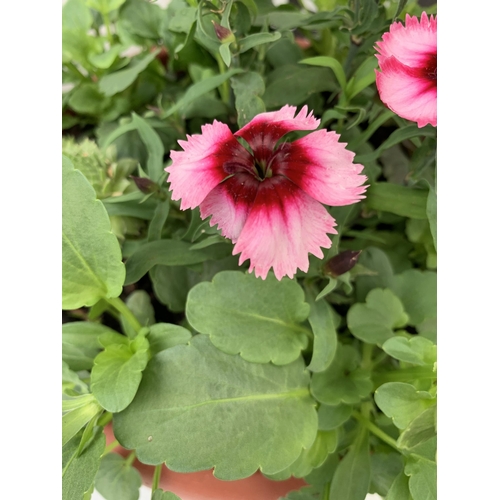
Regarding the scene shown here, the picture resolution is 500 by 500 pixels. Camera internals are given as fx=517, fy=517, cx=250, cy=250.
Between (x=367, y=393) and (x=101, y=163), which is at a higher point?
(x=101, y=163)

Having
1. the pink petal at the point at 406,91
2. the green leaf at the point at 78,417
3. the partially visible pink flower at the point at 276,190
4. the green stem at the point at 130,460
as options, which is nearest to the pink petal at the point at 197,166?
the partially visible pink flower at the point at 276,190

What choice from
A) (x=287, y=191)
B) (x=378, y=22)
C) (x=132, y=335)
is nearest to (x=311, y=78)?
(x=378, y=22)

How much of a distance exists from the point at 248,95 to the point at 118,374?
0.80 ft

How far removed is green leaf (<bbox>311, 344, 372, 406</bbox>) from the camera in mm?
438

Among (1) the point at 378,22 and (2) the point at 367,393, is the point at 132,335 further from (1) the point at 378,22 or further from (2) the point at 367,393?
(1) the point at 378,22

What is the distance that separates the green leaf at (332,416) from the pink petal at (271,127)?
0.24 meters

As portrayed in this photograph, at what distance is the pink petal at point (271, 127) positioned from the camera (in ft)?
1.00

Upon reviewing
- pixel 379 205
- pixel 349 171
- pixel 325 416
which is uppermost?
pixel 349 171

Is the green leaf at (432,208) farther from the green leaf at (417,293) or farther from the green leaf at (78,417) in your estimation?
the green leaf at (78,417)

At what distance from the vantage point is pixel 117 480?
19.6 inches

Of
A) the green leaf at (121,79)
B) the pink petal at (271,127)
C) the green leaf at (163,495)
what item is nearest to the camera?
the pink petal at (271,127)

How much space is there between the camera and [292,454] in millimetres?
415
